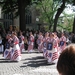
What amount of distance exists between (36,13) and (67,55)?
59.5m

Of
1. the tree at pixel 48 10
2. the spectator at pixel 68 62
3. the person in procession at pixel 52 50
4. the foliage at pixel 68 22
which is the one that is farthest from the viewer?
the foliage at pixel 68 22

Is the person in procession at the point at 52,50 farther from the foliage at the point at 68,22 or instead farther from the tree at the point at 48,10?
the foliage at the point at 68,22

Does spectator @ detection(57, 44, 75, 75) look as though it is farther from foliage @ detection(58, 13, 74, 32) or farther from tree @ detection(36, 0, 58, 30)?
foliage @ detection(58, 13, 74, 32)

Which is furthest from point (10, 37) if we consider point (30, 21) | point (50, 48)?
point (30, 21)

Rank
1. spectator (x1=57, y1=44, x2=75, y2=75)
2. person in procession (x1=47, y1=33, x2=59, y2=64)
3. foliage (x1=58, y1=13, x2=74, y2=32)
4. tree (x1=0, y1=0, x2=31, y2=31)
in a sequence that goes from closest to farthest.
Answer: spectator (x1=57, y1=44, x2=75, y2=75), person in procession (x1=47, y1=33, x2=59, y2=64), tree (x1=0, y1=0, x2=31, y2=31), foliage (x1=58, y1=13, x2=74, y2=32)

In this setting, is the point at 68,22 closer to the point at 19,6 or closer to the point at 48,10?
the point at 48,10

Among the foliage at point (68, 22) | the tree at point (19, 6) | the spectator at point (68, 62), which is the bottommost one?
the foliage at point (68, 22)

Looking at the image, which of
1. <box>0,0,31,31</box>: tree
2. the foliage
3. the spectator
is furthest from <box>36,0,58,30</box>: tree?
the spectator

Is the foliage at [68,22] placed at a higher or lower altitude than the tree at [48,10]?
lower

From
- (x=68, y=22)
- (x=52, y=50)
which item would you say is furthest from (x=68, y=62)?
(x=68, y=22)

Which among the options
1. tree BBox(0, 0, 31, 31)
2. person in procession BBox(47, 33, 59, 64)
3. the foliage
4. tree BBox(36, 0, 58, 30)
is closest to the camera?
person in procession BBox(47, 33, 59, 64)

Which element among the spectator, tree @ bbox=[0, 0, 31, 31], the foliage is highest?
tree @ bbox=[0, 0, 31, 31]

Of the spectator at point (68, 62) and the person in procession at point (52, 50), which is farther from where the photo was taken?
the person in procession at point (52, 50)

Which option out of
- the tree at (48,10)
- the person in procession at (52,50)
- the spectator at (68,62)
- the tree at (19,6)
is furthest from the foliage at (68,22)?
the spectator at (68,62)
